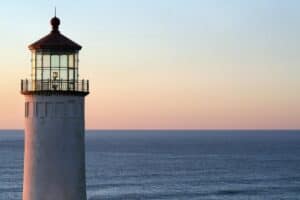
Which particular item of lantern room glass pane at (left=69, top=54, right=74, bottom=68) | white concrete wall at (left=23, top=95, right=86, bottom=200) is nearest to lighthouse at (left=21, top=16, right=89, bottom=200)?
white concrete wall at (left=23, top=95, right=86, bottom=200)

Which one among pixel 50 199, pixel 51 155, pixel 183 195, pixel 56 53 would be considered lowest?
pixel 183 195

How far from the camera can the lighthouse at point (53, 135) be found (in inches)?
566

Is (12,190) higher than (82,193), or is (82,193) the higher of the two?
(82,193)

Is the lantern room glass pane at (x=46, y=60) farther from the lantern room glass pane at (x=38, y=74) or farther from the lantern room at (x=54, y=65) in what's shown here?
the lantern room glass pane at (x=38, y=74)

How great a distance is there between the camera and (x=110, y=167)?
87.3 m

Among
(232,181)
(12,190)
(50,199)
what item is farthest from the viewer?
(232,181)

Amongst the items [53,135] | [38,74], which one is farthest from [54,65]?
[53,135]

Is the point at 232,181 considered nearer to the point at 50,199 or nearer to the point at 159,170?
the point at 159,170

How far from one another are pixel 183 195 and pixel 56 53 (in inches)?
1735

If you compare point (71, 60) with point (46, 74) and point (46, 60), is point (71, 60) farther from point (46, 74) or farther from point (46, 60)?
point (46, 74)

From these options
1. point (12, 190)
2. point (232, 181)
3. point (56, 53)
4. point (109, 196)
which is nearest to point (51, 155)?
point (56, 53)

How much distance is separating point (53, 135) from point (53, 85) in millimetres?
1207

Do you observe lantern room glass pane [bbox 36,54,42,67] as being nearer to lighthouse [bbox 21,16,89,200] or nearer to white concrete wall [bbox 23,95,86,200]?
lighthouse [bbox 21,16,89,200]

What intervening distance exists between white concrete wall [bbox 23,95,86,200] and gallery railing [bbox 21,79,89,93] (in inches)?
8.6
